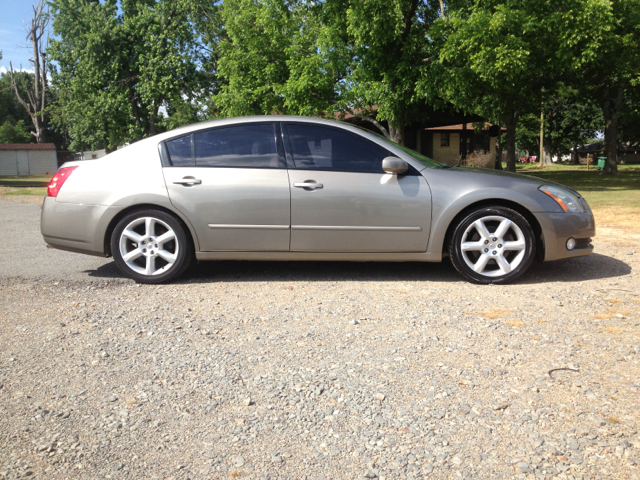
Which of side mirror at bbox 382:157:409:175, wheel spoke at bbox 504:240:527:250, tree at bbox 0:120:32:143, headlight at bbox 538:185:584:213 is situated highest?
tree at bbox 0:120:32:143

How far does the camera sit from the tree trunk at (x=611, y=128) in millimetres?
34219

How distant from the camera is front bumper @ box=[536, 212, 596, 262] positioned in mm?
5094

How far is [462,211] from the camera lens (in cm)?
516

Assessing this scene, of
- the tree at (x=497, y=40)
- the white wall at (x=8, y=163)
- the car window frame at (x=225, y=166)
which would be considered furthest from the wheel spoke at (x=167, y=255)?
the white wall at (x=8, y=163)

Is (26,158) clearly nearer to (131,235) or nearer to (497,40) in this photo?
(497,40)

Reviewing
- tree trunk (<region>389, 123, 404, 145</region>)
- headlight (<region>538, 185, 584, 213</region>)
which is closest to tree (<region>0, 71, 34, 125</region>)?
tree trunk (<region>389, 123, 404, 145</region>)

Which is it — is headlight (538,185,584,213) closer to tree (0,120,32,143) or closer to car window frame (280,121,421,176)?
car window frame (280,121,421,176)

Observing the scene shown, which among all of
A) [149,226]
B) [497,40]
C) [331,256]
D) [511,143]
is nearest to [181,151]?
[149,226]

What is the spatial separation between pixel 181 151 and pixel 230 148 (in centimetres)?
48

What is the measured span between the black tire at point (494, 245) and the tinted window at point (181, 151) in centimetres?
262

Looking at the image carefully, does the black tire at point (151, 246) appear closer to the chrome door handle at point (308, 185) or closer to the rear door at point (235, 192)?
the rear door at point (235, 192)

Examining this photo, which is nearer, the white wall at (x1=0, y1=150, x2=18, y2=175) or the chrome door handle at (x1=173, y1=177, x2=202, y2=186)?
the chrome door handle at (x1=173, y1=177, x2=202, y2=186)

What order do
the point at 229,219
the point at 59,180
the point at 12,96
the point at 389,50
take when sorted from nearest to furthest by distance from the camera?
the point at 229,219, the point at 59,180, the point at 389,50, the point at 12,96

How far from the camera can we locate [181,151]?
17.6 feet
